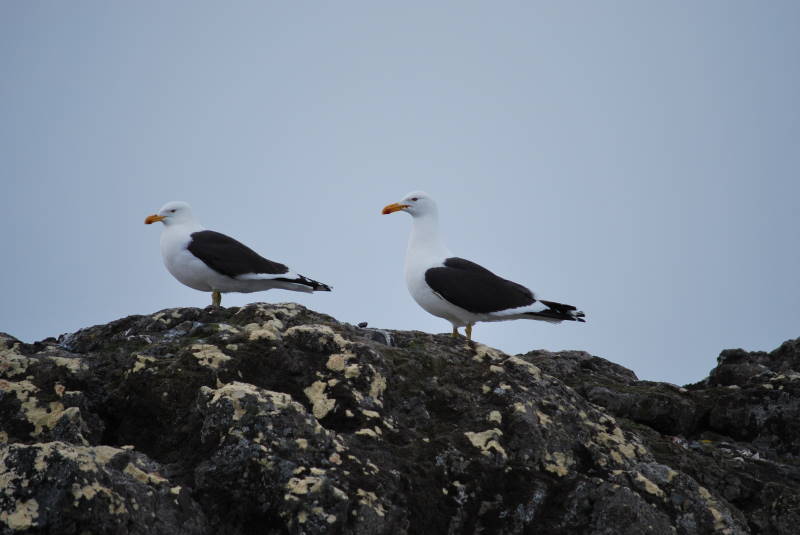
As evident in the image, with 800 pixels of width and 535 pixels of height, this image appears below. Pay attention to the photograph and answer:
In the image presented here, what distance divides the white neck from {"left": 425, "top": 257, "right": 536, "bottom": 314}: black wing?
2.02 ft

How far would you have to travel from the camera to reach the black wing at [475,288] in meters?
10.5

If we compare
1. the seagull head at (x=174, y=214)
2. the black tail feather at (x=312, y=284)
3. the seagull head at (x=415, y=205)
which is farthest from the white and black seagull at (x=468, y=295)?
the seagull head at (x=174, y=214)

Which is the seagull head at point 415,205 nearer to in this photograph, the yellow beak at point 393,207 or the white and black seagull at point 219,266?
the yellow beak at point 393,207

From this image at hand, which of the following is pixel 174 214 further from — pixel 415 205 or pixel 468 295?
pixel 468 295

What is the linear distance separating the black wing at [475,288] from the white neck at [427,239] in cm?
61

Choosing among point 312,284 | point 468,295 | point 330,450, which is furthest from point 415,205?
point 330,450

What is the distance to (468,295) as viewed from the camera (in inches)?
414

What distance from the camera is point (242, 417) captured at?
4.52 m

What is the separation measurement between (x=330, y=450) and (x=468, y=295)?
613 cm

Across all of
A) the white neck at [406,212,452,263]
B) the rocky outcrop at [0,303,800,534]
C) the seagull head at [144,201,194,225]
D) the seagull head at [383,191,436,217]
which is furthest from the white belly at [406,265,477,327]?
the seagull head at [144,201,194,225]

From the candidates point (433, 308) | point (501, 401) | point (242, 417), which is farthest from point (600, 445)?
point (433, 308)

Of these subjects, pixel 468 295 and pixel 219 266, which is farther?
pixel 219 266

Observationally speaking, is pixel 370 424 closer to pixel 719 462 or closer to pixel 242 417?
pixel 242 417

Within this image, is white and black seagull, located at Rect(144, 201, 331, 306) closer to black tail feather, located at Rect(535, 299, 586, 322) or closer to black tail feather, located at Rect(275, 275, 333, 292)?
black tail feather, located at Rect(275, 275, 333, 292)
